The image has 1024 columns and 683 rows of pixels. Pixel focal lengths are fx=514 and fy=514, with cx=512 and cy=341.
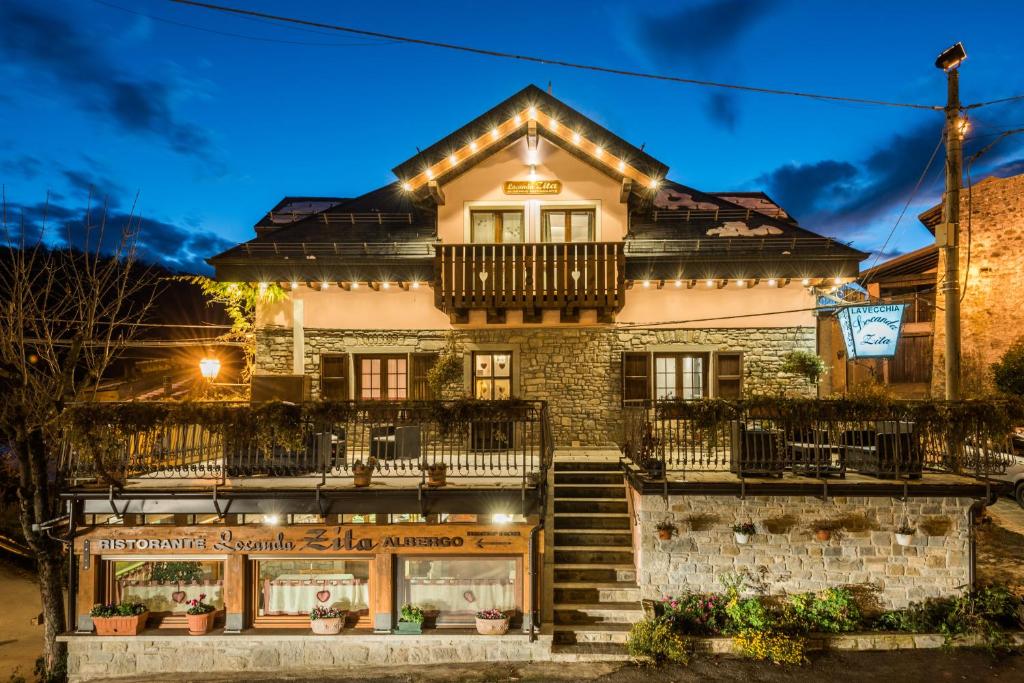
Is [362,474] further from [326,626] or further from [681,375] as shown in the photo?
[681,375]

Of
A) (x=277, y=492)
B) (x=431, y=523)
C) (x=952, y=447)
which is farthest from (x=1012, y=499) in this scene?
(x=277, y=492)

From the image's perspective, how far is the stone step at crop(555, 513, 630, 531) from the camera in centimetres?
888

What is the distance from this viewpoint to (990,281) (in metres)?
15.2

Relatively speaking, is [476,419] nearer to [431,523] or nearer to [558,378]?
[431,523]

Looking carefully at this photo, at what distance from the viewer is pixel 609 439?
38.4ft

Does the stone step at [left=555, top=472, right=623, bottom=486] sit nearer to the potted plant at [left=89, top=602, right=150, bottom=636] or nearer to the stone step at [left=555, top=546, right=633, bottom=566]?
the stone step at [left=555, top=546, right=633, bottom=566]

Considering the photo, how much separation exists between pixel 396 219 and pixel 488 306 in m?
3.75

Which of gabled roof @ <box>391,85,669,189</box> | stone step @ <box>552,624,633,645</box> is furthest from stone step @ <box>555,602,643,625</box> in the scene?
gabled roof @ <box>391,85,669,189</box>

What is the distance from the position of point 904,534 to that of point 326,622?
8868 mm

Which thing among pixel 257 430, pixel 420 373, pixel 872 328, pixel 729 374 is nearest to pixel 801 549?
pixel 872 328

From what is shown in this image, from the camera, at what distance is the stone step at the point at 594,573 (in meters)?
8.22

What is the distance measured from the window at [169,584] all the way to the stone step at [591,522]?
5.60 m

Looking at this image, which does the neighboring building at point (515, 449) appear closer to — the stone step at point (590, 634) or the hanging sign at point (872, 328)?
the stone step at point (590, 634)

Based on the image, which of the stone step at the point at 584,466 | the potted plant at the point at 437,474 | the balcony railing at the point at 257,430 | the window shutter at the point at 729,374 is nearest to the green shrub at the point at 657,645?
the balcony railing at the point at 257,430
